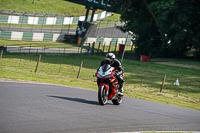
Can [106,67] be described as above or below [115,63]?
below

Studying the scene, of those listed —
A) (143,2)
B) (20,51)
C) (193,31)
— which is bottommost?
(20,51)

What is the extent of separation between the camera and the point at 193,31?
34.5m

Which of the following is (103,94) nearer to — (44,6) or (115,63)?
(115,63)

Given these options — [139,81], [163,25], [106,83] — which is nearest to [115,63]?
[106,83]

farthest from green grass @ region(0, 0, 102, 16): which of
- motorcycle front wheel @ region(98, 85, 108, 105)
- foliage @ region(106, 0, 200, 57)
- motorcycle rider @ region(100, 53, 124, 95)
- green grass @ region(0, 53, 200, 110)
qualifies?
motorcycle front wheel @ region(98, 85, 108, 105)

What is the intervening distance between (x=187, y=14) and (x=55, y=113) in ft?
91.0

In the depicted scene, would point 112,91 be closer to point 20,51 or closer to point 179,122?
point 179,122

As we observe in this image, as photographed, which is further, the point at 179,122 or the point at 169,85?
the point at 169,85

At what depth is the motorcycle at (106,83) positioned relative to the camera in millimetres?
10406

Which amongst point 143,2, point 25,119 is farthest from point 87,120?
point 143,2

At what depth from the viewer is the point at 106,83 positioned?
10.7 meters

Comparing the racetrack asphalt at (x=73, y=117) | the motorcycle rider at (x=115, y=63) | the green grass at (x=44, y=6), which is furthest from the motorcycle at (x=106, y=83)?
the green grass at (x=44, y=6)

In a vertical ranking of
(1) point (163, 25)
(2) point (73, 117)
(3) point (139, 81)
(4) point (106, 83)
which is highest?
(1) point (163, 25)

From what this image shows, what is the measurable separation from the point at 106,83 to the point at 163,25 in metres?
25.2
